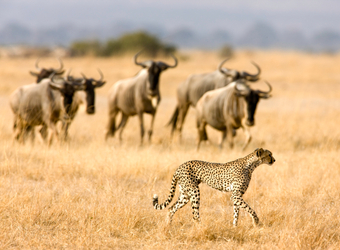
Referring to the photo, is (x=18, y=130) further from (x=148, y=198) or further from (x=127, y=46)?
(x=127, y=46)

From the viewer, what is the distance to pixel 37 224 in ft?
15.9

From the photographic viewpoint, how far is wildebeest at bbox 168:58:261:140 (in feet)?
35.2

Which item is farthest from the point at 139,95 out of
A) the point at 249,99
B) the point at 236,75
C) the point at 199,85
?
the point at 249,99

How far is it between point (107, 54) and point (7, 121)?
24119mm

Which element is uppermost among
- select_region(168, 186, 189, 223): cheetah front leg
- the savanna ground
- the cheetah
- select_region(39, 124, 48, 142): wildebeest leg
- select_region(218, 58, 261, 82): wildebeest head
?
select_region(218, 58, 261, 82): wildebeest head

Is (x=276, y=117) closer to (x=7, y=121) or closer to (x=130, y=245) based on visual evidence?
(x=7, y=121)

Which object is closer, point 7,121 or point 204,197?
point 204,197

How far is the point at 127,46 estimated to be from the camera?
37219 mm

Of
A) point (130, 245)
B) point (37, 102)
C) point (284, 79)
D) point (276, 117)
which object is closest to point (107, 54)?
point (284, 79)

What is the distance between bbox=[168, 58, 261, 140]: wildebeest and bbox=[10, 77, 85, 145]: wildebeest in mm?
2747

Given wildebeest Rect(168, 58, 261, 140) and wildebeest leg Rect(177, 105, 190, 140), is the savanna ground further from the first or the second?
wildebeest Rect(168, 58, 261, 140)

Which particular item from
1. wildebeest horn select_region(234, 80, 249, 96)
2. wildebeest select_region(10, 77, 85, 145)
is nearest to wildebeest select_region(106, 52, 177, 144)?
wildebeest select_region(10, 77, 85, 145)

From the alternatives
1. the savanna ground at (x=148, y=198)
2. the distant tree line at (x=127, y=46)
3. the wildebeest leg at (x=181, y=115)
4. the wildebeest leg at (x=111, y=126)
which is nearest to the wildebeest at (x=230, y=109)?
the savanna ground at (x=148, y=198)

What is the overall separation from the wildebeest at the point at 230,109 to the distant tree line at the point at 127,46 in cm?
2394
